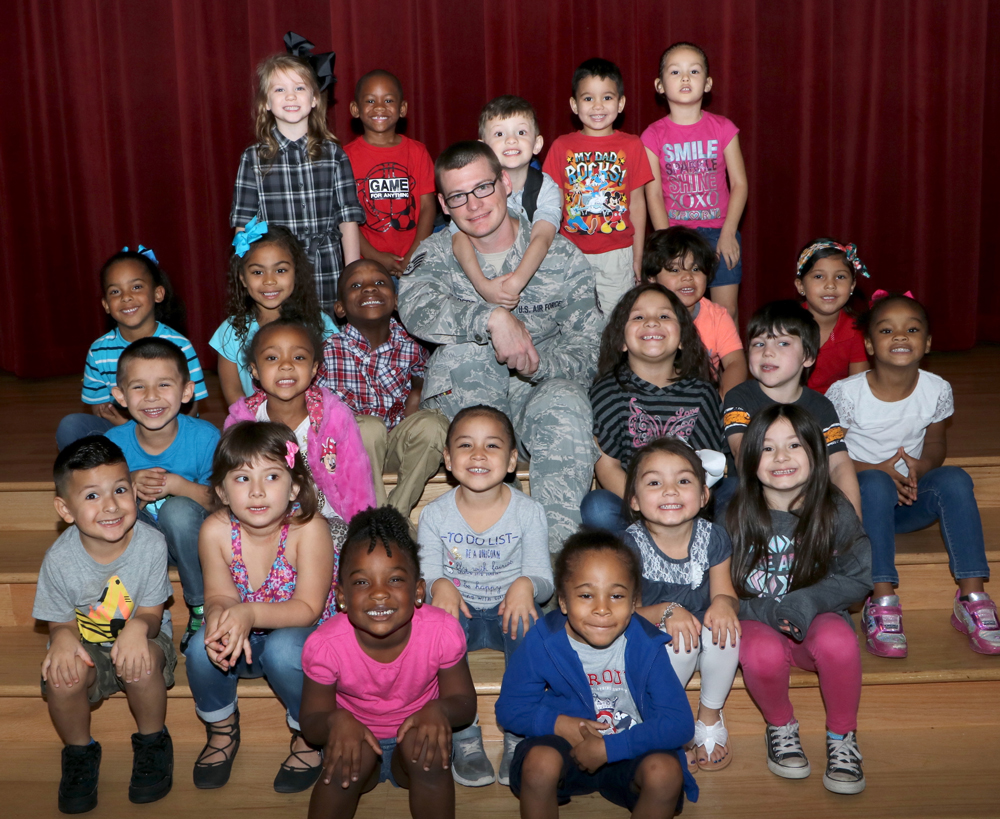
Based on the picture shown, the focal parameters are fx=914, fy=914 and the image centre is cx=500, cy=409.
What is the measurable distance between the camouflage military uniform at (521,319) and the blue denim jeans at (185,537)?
727mm

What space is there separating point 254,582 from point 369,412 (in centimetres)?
76

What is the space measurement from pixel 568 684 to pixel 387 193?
2169 millimetres

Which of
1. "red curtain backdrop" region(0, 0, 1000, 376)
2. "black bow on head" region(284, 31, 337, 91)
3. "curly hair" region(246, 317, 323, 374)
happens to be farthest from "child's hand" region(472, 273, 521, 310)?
"red curtain backdrop" region(0, 0, 1000, 376)

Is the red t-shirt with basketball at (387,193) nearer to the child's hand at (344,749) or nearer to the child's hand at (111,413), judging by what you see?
the child's hand at (111,413)

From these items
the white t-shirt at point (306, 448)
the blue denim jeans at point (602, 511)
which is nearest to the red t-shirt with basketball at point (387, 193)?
the white t-shirt at point (306, 448)

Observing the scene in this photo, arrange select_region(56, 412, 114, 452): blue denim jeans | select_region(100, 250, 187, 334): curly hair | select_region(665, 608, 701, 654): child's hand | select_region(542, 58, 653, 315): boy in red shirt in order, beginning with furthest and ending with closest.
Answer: select_region(542, 58, 653, 315): boy in red shirt < select_region(100, 250, 187, 334): curly hair < select_region(56, 412, 114, 452): blue denim jeans < select_region(665, 608, 701, 654): child's hand

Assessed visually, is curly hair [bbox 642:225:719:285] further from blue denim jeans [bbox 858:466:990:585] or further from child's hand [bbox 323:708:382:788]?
child's hand [bbox 323:708:382:788]

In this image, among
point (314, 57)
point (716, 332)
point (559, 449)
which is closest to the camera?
point (559, 449)

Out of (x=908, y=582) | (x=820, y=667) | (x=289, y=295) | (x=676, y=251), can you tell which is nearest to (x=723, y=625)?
(x=820, y=667)

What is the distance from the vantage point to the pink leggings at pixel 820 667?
1.97 metres

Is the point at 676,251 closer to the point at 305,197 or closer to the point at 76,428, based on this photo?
the point at 305,197

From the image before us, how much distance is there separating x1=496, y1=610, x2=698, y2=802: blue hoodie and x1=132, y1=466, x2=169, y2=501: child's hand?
0.99 metres

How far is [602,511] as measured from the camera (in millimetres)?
2244

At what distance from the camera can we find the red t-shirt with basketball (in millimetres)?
3432
